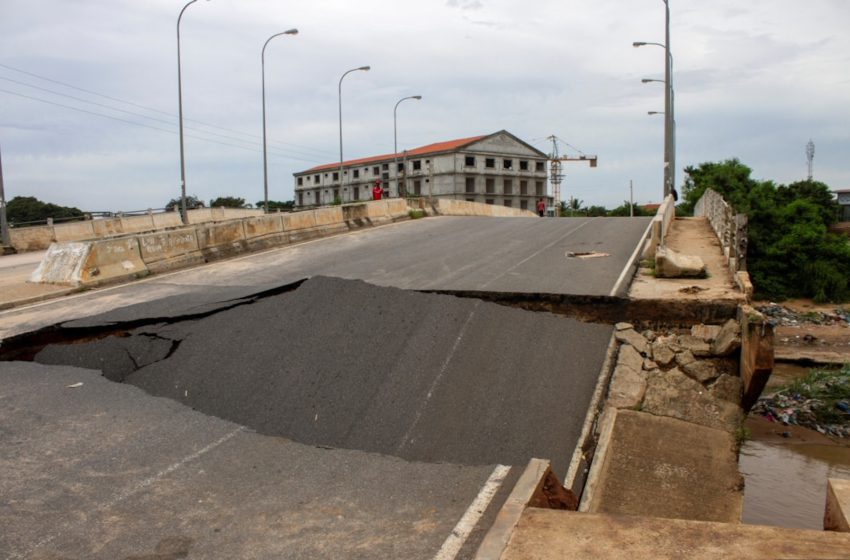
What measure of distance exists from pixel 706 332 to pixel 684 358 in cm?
65

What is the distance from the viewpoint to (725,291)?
9820mm

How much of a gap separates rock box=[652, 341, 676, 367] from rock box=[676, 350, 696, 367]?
0.21 feet

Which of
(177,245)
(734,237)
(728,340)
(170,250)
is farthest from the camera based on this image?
(177,245)

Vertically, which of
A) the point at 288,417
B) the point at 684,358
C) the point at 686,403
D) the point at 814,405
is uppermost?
the point at 684,358

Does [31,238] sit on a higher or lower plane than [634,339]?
higher

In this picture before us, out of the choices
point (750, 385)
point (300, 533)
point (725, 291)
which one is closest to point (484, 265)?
point (725, 291)

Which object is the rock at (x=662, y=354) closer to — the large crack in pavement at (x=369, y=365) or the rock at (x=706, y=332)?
the rock at (x=706, y=332)

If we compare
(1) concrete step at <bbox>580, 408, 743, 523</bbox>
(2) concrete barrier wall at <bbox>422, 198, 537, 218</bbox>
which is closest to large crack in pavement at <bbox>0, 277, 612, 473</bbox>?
(1) concrete step at <bbox>580, 408, 743, 523</bbox>

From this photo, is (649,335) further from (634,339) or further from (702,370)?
A: (702,370)

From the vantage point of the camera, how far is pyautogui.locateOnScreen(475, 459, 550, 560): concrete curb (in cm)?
337

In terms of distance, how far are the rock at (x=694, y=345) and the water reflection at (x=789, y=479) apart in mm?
2294

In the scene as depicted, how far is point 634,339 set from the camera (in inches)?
354

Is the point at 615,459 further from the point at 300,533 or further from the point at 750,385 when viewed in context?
the point at 300,533

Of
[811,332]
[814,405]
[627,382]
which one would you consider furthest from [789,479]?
[811,332]
